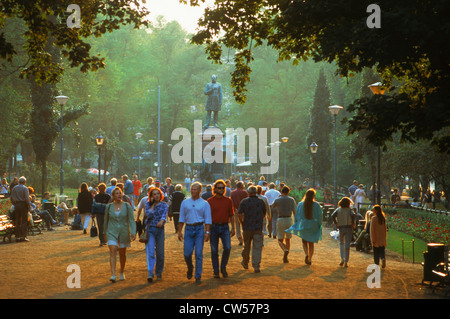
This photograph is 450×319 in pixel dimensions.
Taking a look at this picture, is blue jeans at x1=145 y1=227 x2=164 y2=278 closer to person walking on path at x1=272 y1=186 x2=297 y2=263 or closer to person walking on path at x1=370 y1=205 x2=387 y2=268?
person walking on path at x1=272 y1=186 x2=297 y2=263

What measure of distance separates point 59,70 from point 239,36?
468 centimetres

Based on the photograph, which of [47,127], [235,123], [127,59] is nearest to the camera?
[47,127]

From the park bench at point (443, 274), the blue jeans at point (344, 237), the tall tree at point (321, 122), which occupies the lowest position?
the park bench at point (443, 274)

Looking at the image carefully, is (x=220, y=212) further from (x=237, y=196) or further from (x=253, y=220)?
(x=237, y=196)

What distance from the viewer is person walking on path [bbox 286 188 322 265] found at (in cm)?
1422

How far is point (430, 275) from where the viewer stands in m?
11.4

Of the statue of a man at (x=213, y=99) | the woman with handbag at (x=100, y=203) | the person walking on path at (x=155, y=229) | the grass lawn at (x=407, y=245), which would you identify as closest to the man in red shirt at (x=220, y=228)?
the person walking on path at (x=155, y=229)

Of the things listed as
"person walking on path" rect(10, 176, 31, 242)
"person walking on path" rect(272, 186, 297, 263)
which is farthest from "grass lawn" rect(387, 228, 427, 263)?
"person walking on path" rect(10, 176, 31, 242)

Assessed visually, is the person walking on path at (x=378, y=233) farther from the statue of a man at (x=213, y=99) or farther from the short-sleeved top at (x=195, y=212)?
the statue of a man at (x=213, y=99)

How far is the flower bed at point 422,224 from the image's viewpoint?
61.0 feet

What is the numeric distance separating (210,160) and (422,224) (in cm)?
1643

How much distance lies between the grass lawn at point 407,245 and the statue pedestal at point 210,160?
15.5 meters
